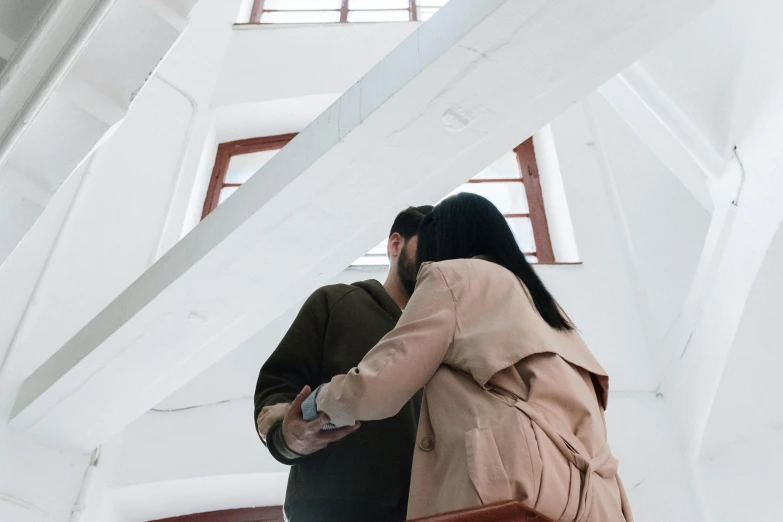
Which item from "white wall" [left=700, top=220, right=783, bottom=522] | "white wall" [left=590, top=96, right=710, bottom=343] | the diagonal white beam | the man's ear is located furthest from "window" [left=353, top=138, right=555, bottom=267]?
the man's ear

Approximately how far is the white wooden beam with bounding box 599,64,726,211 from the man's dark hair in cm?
140

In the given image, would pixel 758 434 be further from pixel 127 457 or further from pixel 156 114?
pixel 156 114

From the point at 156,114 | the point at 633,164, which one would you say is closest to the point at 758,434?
the point at 633,164

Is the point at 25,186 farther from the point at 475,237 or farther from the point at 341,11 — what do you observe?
the point at 341,11

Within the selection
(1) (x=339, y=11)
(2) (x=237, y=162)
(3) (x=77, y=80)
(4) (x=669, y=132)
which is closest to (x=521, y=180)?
(4) (x=669, y=132)

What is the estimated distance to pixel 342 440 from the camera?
163 centimetres

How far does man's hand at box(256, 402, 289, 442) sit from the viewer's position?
156 centimetres

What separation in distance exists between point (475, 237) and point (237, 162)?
12.5 ft

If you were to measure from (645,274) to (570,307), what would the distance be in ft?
1.47

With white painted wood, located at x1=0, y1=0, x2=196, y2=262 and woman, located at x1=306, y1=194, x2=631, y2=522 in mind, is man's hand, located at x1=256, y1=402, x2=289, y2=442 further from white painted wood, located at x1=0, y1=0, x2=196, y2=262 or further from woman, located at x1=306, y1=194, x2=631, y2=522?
white painted wood, located at x1=0, y1=0, x2=196, y2=262

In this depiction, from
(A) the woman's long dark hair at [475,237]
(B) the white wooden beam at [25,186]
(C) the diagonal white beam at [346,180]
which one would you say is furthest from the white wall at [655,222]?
(B) the white wooden beam at [25,186]

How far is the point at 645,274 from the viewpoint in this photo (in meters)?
3.83

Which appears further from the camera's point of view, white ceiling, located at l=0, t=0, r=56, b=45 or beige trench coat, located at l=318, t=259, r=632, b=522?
white ceiling, located at l=0, t=0, r=56, b=45

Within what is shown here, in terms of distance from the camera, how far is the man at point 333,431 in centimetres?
150
